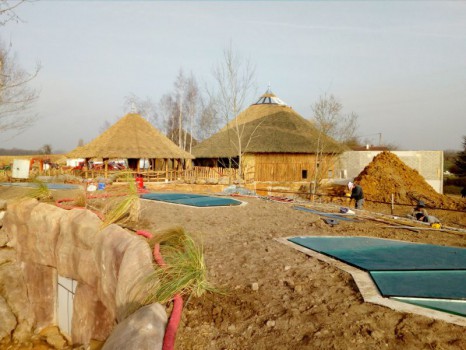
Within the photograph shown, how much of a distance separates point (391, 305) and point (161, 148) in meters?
20.5

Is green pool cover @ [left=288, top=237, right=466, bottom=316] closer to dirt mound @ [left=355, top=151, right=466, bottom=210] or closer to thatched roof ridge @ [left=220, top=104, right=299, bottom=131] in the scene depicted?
dirt mound @ [left=355, top=151, right=466, bottom=210]

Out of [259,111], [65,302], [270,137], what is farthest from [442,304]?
[259,111]

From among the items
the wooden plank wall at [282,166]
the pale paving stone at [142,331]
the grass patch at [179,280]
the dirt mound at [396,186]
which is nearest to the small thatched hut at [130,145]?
the wooden plank wall at [282,166]

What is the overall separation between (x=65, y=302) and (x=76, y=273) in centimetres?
128

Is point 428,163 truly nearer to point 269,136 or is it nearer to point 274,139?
point 274,139

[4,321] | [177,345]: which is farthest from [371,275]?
[4,321]

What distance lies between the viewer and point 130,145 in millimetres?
21562

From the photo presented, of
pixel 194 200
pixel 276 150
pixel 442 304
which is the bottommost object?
pixel 442 304

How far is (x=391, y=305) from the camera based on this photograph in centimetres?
352

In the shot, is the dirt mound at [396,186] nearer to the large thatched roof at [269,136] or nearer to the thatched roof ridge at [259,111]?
the large thatched roof at [269,136]

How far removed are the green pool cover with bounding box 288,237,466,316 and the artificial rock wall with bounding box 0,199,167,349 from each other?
8.70 feet

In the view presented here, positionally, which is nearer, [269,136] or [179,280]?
[179,280]

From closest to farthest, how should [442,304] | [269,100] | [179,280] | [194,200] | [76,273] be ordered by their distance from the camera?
[442,304], [179,280], [76,273], [194,200], [269,100]

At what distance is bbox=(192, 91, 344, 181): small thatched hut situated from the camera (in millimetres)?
27297
